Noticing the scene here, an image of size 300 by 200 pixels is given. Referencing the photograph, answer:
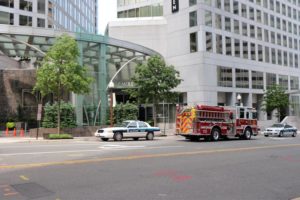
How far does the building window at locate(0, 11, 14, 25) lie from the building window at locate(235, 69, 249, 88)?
40564 mm

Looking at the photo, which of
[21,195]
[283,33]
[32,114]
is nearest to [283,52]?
[283,33]

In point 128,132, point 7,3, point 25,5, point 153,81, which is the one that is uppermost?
point 25,5

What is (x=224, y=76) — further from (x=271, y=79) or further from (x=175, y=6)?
(x=271, y=79)

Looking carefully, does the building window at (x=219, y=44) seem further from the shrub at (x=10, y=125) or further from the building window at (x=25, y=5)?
the building window at (x=25, y=5)

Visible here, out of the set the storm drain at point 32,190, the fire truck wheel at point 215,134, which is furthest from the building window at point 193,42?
the storm drain at point 32,190

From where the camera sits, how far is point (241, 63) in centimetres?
5916

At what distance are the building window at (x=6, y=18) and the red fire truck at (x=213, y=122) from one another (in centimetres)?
4912

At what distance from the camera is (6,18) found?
Result: 66.5 metres

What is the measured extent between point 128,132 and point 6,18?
4773 cm

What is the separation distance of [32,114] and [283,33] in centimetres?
5021

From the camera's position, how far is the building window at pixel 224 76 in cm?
5547

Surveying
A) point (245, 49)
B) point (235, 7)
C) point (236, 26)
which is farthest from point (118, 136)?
point (235, 7)

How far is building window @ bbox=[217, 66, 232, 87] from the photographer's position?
5547 centimetres

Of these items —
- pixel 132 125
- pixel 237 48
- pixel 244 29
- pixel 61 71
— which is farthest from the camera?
pixel 244 29
